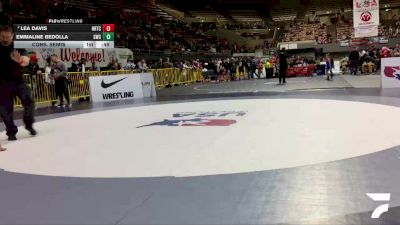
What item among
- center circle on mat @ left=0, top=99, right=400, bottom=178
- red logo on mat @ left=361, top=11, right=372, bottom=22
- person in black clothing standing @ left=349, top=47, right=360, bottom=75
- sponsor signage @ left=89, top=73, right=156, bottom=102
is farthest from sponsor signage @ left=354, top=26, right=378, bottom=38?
person in black clothing standing @ left=349, top=47, right=360, bottom=75

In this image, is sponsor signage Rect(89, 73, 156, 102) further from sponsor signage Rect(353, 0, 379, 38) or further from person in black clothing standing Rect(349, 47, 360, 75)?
person in black clothing standing Rect(349, 47, 360, 75)

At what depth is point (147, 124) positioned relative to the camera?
27.2 feet

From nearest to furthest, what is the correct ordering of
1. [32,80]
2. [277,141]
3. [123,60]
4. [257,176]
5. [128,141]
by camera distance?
[257,176], [277,141], [128,141], [32,80], [123,60]

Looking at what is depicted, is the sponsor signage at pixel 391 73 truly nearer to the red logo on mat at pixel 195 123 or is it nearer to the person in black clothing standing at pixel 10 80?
the red logo on mat at pixel 195 123

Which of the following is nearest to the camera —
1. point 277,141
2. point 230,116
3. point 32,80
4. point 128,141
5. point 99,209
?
point 99,209

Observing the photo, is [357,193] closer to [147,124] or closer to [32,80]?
[147,124]

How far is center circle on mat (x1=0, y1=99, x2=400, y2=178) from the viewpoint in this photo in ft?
15.6

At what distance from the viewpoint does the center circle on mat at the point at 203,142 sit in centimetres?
476

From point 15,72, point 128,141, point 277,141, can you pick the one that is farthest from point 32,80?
point 277,141

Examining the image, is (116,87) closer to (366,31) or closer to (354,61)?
(366,31)

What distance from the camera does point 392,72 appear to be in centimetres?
1563

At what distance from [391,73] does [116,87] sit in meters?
9.99

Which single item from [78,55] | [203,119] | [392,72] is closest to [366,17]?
[392,72]

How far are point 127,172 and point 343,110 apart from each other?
583 centimetres
